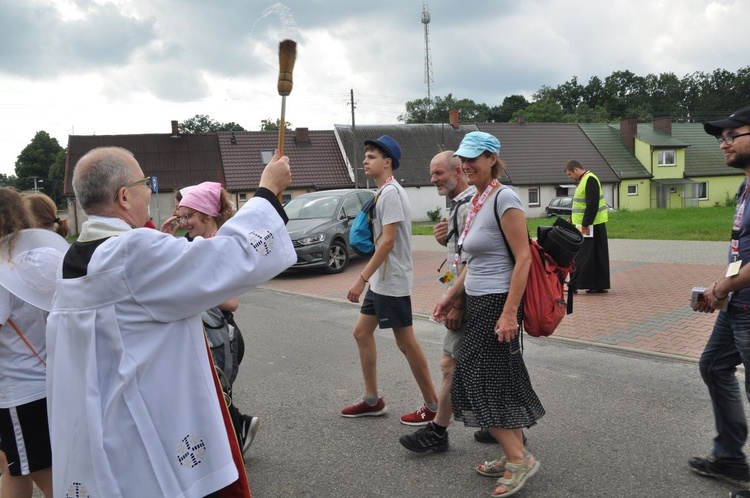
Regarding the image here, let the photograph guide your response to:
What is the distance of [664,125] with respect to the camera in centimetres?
4800

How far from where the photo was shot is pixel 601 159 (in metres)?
45.4

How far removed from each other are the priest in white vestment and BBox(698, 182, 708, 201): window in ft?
173

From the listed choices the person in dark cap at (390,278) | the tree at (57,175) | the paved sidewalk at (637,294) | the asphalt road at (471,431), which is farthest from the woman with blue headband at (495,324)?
the tree at (57,175)

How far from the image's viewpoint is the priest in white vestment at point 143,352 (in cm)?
178

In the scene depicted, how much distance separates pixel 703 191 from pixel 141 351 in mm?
53919

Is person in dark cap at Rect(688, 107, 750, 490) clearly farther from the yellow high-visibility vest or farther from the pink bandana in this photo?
the yellow high-visibility vest

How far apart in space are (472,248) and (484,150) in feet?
1.84

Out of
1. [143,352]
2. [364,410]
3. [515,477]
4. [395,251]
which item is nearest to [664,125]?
[395,251]

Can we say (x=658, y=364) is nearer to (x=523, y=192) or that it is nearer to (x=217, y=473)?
(x=217, y=473)

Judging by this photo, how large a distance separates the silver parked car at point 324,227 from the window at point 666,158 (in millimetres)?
39314

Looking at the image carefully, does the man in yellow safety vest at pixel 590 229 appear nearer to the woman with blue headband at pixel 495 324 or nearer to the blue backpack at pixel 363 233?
the blue backpack at pixel 363 233

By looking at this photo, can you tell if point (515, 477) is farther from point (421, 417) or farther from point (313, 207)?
point (313, 207)

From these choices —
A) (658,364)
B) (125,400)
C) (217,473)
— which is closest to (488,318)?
(217,473)

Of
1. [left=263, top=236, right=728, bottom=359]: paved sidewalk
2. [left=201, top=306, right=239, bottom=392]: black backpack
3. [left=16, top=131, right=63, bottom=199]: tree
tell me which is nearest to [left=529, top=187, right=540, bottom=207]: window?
[left=263, top=236, right=728, bottom=359]: paved sidewalk
